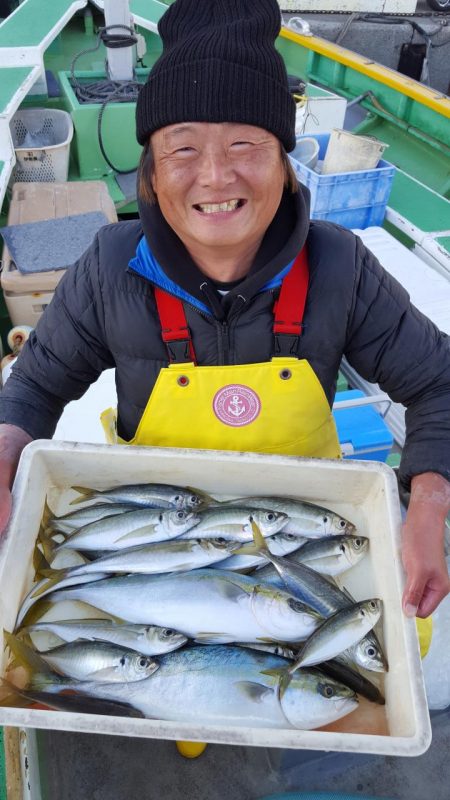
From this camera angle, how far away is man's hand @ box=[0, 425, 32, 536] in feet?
4.66

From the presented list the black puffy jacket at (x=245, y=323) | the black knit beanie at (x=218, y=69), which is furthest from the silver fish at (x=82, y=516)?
the black knit beanie at (x=218, y=69)

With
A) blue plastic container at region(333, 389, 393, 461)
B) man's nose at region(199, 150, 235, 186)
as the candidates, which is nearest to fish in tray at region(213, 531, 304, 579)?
man's nose at region(199, 150, 235, 186)

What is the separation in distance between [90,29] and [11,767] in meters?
8.17

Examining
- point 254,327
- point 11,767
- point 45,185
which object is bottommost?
point 11,767

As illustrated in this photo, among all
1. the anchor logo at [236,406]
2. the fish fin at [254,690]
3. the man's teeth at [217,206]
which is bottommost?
the fish fin at [254,690]

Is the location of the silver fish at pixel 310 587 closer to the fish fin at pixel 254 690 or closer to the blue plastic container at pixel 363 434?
the fish fin at pixel 254 690

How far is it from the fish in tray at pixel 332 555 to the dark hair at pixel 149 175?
1041mm

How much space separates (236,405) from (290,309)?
1.09 feet

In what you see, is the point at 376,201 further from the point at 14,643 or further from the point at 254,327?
the point at 14,643

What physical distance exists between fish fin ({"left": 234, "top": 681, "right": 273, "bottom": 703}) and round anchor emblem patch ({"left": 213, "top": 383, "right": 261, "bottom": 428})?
2.39 feet

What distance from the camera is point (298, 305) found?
5.57 ft

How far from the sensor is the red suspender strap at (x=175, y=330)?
5.56 ft

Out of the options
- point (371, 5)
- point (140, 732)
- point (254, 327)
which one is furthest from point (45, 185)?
point (371, 5)

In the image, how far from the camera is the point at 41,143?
5305 millimetres
